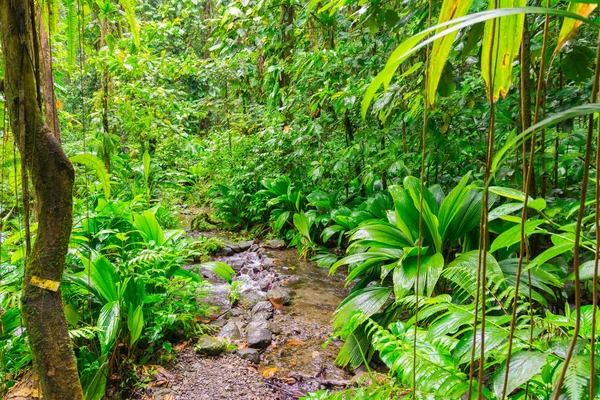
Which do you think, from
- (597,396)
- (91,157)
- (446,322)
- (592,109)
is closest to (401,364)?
(446,322)

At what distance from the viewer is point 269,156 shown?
5.33 meters

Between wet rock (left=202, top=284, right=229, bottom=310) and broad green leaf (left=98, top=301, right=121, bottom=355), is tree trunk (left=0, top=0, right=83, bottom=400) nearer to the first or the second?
broad green leaf (left=98, top=301, right=121, bottom=355)

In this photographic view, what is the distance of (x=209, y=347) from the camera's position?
232 cm

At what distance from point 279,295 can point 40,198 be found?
7.94 ft

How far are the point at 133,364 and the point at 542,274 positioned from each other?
7.10 feet

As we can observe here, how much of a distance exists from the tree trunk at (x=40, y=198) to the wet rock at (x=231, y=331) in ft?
5.05

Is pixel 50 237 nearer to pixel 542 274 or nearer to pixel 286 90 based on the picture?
pixel 542 274

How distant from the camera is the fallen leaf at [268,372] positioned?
7.16 feet

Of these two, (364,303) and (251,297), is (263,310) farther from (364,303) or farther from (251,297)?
(364,303)

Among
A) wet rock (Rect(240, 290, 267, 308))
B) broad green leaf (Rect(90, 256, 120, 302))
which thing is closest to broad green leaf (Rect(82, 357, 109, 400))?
broad green leaf (Rect(90, 256, 120, 302))

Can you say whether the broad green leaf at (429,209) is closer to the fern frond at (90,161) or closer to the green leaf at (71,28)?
the fern frond at (90,161)

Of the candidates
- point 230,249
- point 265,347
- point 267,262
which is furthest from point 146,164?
point 265,347

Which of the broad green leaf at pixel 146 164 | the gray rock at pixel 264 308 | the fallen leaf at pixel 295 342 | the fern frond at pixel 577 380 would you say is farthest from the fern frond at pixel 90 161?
the broad green leaf at pixel 146 164

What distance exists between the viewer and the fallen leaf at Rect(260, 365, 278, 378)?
2184 mm
